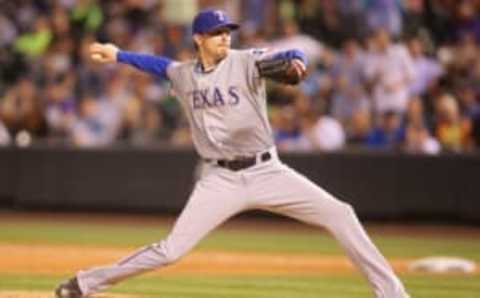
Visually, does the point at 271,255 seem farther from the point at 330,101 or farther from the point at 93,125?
the point at 93,125

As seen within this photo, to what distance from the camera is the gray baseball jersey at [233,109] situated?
820 cm

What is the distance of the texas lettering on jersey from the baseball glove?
→ 0.26 metres

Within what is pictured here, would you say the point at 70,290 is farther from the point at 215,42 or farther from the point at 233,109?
the point at 215,42

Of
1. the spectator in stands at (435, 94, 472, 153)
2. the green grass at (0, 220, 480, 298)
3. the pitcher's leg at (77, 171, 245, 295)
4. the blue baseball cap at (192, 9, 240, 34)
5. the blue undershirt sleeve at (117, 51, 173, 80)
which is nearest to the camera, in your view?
the pitcher's leg at (77, 171, 245, 295)

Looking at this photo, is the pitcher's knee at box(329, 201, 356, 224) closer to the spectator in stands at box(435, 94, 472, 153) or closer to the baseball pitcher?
the baseball pitcher

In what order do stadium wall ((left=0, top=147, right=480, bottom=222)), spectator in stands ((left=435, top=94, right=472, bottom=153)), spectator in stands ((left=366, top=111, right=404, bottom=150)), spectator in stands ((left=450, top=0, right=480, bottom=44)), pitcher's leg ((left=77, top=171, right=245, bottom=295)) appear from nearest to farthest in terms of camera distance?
pitcher's leg ((left=77, top=171, right=245, bottom=295))
spectator in stands ((left=435, top=94, right=472, bottom=153))
stadium wall ((left=0, top=147, right=480, bottom=222))
spectator in stands ((left=366, top=111, right=404, bottom=150))
spectator in stands ((left=450, top=0, right=480, bottom=44))

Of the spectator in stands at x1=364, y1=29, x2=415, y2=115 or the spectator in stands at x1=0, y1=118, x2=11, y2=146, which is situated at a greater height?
the spectator in stands at x1=364, y1=29, x2=415, y2=115

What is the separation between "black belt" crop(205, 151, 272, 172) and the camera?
8.22 m

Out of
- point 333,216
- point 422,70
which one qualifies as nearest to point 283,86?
point 422,70

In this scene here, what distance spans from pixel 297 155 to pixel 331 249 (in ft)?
8.34

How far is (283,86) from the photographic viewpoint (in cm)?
1716

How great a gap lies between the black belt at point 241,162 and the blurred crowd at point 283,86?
Answer: 24.8ft

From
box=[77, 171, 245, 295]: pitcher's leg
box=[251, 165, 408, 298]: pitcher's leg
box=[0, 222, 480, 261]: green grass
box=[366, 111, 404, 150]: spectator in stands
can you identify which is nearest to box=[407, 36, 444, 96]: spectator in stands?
box=[366, 111, 404, 150]: spectator in stands

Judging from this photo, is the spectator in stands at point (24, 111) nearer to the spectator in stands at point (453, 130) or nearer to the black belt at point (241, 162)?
the spectator in stands at point (453, 130)
